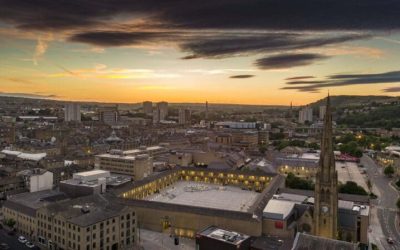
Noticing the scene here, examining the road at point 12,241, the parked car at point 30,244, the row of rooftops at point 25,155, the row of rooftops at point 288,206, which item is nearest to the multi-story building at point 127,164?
the row of rooftops at point 25,155

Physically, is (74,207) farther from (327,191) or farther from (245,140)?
(245,140)

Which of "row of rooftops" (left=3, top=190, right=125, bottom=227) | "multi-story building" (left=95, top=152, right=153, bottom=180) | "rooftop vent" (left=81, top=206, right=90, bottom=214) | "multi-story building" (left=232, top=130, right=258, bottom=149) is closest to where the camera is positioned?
"row of rooftops" (left=3, top=190, right=125, bottom=227)

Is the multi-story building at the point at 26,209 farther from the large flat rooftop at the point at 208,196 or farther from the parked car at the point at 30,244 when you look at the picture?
the large flat rooftop at the point at 208,196

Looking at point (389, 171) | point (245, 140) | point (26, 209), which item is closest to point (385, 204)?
point (389, 171)

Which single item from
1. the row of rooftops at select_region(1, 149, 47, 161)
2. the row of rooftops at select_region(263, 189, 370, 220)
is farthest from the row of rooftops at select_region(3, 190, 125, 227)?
the row of rooftops at select_region(1, 149, 47, 161)

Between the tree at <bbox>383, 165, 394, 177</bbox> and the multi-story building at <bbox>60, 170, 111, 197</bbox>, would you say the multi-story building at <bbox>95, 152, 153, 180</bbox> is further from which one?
the tree at <bbox>383, 165, 394, 177</bbox>

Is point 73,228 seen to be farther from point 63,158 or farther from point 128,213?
point 63,158
